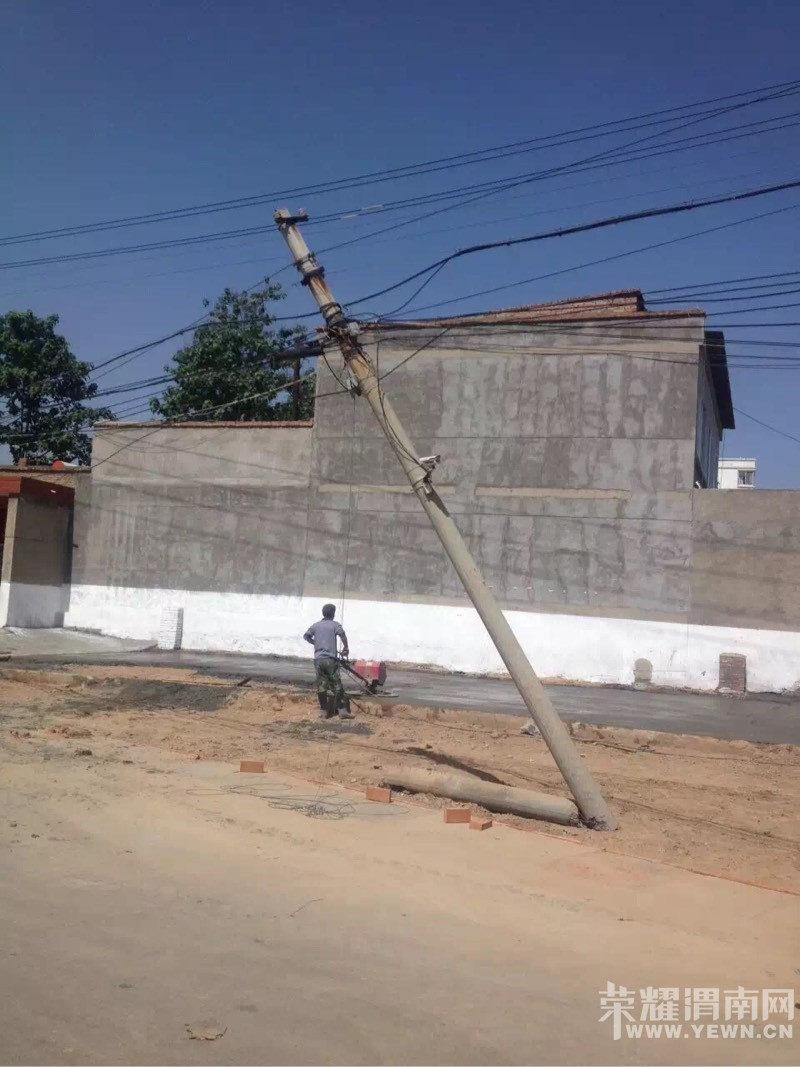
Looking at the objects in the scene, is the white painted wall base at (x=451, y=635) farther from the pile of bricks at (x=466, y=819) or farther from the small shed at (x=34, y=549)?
the pile of bricks at (x=466, y=819)

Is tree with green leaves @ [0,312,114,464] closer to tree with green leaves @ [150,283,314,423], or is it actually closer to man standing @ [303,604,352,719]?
tree with green leaves @ [150,283,314,423]

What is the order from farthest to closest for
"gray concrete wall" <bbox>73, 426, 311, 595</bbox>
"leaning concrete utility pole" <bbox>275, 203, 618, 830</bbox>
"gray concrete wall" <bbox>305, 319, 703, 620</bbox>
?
"gray concrete wall" <bbox>73, 426, 311, 595</bbox>
"gray concrete wall" <bbox>305, 319, 703, 620</bbox>
"leaning concrete utility pole" <bbox>275, 203, 618, 830</bbox>

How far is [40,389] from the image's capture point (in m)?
37.1

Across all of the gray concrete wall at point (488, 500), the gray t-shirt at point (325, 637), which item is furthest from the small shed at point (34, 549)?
the gray t-shirt at point (325, 637)

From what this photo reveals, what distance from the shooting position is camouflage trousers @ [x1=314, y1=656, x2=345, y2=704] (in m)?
15.5

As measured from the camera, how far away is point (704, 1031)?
498cm

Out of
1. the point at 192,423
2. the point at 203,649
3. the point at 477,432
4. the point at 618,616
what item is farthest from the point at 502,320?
the point at 203,649

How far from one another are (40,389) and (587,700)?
25.7 meters

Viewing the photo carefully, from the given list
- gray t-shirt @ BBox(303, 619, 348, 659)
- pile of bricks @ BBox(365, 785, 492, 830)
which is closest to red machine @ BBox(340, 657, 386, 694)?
gray t-shirt @ BBox(303, 619, 348, 659)

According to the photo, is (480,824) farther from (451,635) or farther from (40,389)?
(40,389)

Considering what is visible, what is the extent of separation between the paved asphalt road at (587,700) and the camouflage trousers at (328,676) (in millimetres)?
2389

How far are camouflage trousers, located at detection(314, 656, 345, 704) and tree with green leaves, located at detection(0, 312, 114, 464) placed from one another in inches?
878

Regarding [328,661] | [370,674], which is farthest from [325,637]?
[370,674]

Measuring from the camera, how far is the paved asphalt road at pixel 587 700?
1697 centimetres
